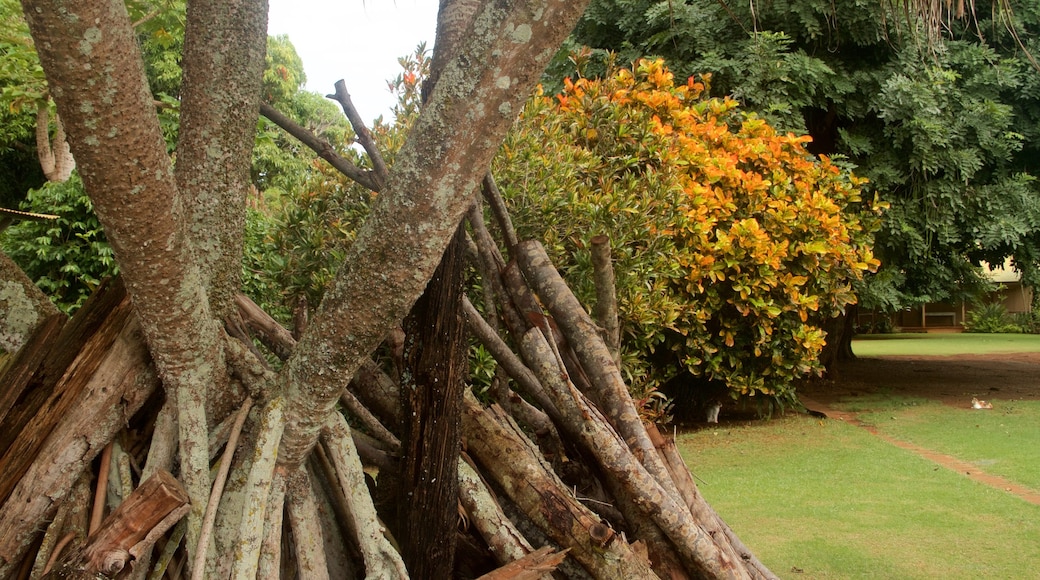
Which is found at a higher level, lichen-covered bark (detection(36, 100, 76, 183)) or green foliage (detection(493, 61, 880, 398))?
lichen-covered bark (detection(36, 100, 76, 183))

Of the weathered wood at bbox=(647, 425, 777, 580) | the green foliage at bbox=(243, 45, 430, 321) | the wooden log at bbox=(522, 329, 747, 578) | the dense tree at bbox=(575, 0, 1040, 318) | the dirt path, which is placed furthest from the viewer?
the dense tree at bbox=(575, 0, 1040, 318)

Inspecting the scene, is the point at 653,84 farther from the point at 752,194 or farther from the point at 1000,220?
the point at 1000,220

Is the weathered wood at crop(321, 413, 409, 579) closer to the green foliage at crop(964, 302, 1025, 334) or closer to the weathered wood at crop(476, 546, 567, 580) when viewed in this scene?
the weathered wood at crop(476, 546, 567, 580)

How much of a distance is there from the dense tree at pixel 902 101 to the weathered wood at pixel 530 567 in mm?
7912

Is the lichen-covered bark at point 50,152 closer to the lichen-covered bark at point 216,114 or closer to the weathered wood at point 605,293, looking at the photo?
the lichen-covered bark at point 216,114

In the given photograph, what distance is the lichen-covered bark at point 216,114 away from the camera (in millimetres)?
3066

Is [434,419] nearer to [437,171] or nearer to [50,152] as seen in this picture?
[437,171]

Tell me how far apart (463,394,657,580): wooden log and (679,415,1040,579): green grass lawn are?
2085 millimetres

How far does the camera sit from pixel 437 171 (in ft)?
8.26

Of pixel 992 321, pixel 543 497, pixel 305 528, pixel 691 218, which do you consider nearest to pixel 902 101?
pixel 691 218

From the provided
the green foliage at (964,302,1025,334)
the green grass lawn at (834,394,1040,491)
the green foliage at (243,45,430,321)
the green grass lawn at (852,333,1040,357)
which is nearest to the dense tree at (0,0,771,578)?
the green foliage at (243,45,430,321)

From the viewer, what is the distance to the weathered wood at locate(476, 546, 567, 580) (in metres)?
3.03

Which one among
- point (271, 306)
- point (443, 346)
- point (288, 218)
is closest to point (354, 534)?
point (443, 346)

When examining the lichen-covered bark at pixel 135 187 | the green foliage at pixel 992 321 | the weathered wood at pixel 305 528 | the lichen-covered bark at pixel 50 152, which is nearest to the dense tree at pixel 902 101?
the weathered wood at pixel 305 528
